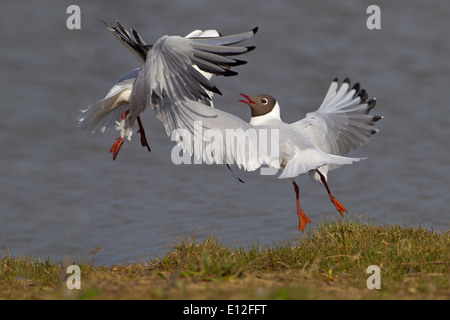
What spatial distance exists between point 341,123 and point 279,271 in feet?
7.96

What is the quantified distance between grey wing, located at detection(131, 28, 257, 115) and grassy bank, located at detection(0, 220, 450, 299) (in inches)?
56.4

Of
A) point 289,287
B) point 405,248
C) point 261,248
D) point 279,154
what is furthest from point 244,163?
point 289,287

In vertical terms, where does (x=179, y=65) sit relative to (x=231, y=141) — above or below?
above

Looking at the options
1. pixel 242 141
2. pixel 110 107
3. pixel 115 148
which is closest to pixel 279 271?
pixel 242 141

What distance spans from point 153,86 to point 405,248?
2.67 m

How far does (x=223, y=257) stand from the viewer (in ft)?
19.9

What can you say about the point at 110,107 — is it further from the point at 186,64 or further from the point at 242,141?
the point at 242,141

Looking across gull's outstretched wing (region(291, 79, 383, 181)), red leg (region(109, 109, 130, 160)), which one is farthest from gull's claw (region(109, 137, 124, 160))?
gull's outstretched wing (region(291, 79, 383, 181))

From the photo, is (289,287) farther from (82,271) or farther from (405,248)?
(82,271)

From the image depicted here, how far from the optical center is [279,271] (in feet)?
18.6

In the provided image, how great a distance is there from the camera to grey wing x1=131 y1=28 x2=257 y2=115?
6180 millimetres

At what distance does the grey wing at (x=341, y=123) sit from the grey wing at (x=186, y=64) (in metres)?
1.38

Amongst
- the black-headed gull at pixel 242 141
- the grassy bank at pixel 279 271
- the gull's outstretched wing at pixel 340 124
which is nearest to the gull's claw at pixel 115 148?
the black-headed gull at pixel 242 141

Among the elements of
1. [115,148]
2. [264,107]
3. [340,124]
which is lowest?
[115,148]
